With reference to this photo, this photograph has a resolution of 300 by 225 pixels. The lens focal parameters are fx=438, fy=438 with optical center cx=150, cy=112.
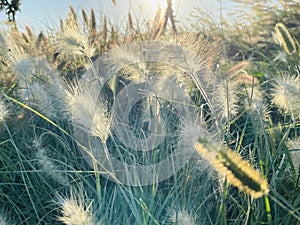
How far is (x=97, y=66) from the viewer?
192 cm

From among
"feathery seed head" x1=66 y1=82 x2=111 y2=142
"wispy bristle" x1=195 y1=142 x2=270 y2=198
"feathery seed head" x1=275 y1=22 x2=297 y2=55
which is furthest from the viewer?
"feathery seed head" x1=275 y1=22 x2=297 y2=55

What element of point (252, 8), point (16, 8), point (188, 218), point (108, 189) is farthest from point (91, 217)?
point (16, 8)

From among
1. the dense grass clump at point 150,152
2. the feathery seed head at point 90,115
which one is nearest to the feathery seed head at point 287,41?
the dense grass clump at point 150,152

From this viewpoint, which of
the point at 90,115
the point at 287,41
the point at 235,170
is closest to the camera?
the point at 235,170

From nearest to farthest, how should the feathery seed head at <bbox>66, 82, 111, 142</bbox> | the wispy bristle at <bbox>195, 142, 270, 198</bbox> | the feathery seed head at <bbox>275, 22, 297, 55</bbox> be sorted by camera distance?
the wispy bristle at <bbox>195, 142, 270, 198</bbox> → the feathery seed head at <bbox>66, 82, 111, 142</bbox> → the feathery seed head at <bbox>275, 22, 297, 55</bbox>

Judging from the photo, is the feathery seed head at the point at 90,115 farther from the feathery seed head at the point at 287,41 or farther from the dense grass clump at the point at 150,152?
the feathery seed head at the point at 287,41

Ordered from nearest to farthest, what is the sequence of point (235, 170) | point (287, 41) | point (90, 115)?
point (235, 170), point (90, 115), point (287, 41)

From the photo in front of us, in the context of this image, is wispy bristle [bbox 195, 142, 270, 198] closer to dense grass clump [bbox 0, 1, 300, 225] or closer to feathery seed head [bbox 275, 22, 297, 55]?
dense grass clump [bbox 0, 1, 300, 225]

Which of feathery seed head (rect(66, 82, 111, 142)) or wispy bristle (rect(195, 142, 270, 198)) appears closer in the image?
wispy bristle (rect(195, 142, 270, 198))

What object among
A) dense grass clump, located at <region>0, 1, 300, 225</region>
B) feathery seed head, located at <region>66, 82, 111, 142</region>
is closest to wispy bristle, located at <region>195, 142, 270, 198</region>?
dense grass clump, located at <region>0, 1, 300, 225</region>

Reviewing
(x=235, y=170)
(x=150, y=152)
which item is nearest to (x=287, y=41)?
(x=150, y=152)

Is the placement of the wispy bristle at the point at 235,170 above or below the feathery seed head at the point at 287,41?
below

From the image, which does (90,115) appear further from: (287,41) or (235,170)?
(287,41)

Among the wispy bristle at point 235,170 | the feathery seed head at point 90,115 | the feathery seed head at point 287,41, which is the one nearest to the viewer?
the wispy bristle at point 235,170
